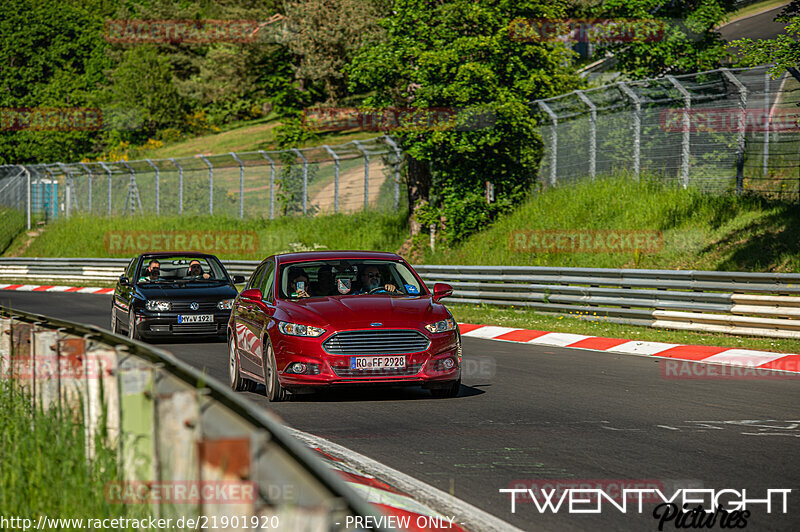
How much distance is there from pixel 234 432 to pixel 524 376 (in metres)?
9.86

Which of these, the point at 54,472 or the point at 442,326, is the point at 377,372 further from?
the point at 54,472

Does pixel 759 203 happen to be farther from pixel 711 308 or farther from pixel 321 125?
pixel 321 125

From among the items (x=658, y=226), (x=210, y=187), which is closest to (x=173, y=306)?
(x=658, y=226)

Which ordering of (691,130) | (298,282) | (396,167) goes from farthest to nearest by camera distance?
1. (396,167)
2. (691,130)
3. (298,282)

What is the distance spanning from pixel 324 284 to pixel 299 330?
48.1 inches

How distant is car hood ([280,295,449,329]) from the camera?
10234 mm

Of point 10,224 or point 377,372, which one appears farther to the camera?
point 10,224

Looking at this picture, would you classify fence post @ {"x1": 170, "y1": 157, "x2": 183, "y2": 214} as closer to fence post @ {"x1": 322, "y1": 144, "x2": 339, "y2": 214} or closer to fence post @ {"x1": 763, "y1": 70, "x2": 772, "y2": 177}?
fence post @ {"x1": 322, "y1": 144, "x2": 339, "y2": 214}

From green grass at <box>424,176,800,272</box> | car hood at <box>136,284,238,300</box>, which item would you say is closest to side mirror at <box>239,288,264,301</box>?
car hood at <box>136,284,238,300</box>

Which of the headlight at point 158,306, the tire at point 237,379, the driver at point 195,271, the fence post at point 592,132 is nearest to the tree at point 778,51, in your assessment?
→ the tire at point 237,379

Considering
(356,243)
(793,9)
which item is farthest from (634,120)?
(356,243)

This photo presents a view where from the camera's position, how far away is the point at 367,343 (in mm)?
10164

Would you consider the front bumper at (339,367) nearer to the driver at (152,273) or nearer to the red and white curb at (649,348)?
the red and white curb at (649,348)

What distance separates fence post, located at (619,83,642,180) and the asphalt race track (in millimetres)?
12416
